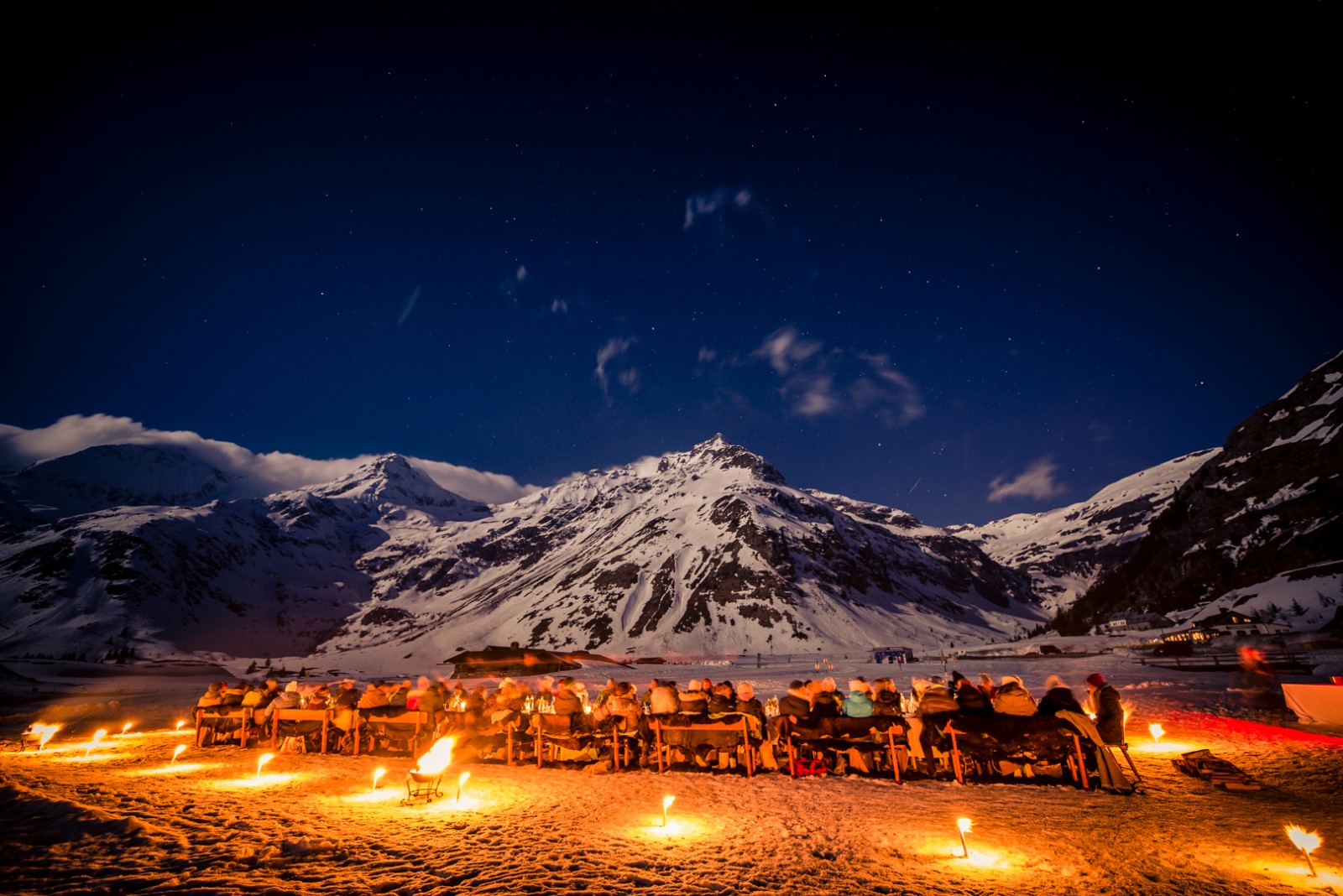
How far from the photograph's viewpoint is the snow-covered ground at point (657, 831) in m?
6.15

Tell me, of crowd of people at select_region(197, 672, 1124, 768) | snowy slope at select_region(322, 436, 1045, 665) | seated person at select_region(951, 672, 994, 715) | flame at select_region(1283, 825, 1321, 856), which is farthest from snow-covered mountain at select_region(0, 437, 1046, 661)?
flame at select_region(1283, 825, 1321, 856)

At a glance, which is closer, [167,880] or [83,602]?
[167,880]

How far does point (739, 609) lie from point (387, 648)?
96.0m

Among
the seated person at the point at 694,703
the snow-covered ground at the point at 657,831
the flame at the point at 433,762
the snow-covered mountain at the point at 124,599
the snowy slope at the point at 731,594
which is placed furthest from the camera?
the snow-covered mountain at the point at 124,599

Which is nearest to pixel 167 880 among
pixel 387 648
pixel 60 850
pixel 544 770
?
pixel 60 850

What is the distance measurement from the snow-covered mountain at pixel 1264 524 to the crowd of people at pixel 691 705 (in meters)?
52.5

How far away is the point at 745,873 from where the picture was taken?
6.48 meters

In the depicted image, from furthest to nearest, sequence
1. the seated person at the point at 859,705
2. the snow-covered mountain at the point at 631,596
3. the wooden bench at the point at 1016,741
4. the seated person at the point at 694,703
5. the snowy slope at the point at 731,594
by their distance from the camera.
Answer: the snow-covered mountain at the point at 631,596, the snowy slope at the point at 731,594, the seated person at the point at 694,703, the seated person at the point at 859,705, the wooden bench at the point at 1016,741

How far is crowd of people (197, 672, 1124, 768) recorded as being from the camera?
1042 cm

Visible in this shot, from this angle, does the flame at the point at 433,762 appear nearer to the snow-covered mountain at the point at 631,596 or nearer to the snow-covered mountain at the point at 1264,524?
the snow-covered mountain at the point at 1264,524

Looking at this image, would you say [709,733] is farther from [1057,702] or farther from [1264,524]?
[1264,524]

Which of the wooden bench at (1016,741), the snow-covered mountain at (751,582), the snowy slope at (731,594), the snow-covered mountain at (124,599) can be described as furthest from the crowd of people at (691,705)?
the snow-covered mountain at (124,599)

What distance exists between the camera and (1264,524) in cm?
6397

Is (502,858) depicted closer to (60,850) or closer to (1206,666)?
(60,850)
